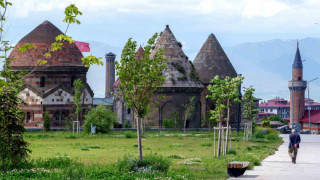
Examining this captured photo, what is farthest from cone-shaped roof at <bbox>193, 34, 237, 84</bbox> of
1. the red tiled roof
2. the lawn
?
the red tiled roof

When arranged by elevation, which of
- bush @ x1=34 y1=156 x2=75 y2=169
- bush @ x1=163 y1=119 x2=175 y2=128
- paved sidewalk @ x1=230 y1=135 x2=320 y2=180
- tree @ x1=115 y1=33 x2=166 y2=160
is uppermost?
tree @ x1=115 y1=33 x2=166 y2=160

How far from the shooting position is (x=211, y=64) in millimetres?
71375

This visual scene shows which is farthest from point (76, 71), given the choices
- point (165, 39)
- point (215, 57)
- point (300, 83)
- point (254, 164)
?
point (300, 83)

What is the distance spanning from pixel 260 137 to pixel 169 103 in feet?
55.5

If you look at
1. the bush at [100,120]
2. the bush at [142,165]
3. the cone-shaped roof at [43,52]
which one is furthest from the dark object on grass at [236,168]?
the cone-shaped roof at [43,52]

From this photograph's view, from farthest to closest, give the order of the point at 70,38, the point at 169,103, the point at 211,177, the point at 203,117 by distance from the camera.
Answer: the point at 203,117 → the point at 169,103 → the point at 211,177 → the point at 70,38

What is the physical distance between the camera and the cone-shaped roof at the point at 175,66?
64.1 meters

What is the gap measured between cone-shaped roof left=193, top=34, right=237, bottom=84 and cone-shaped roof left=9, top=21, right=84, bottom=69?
1288 centimetres

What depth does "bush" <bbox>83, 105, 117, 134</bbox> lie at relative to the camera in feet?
171

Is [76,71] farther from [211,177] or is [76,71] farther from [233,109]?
[211,177]

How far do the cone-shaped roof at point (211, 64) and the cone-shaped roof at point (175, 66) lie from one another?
16.4ft

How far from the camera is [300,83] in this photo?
460ft

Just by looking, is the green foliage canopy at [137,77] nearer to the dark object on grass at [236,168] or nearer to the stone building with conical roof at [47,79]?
the dark object on grass at [236,168]

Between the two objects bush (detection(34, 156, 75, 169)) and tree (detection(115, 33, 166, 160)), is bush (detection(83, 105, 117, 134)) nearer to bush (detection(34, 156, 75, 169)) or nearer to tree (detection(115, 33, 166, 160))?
bush (detection(34, 156, 75, 169))
